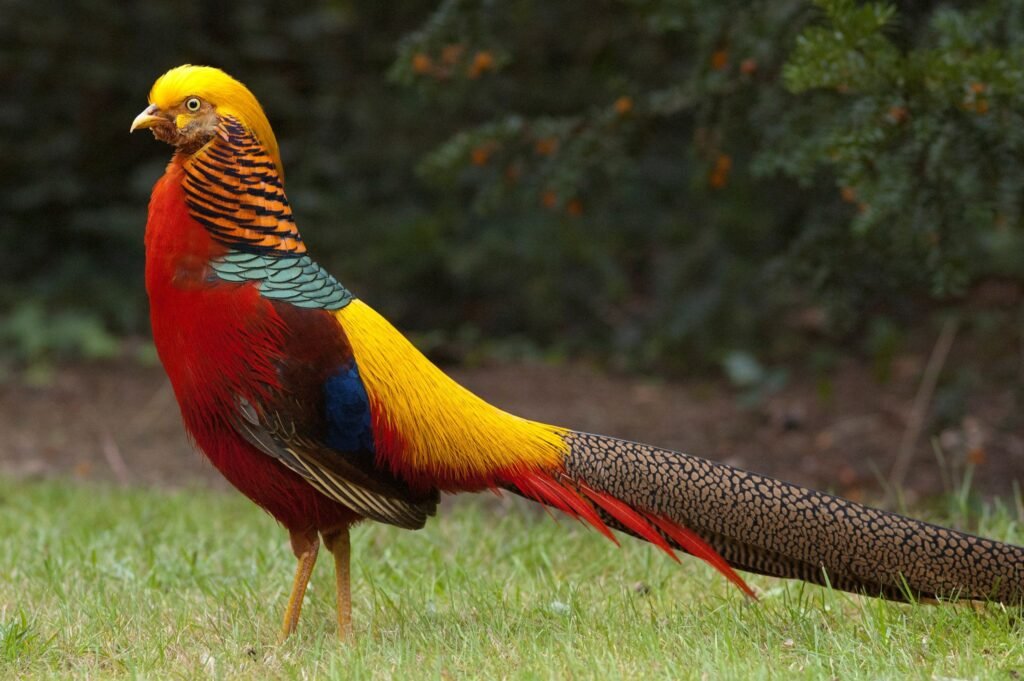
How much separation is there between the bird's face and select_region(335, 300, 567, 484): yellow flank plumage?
57 cm

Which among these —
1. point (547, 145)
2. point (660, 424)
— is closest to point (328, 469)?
point (547, 145)

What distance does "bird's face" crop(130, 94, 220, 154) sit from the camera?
3256 millimetres

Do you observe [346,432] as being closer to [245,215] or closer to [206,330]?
[206,330]

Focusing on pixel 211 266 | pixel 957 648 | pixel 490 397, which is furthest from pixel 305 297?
pixel 490 397

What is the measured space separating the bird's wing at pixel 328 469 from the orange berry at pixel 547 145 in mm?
2033

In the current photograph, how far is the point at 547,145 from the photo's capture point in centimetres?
507

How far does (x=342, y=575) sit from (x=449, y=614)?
1.15ft

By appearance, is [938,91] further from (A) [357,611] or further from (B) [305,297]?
(A) [357,611]

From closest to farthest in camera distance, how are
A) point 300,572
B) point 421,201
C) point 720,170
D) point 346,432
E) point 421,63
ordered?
point 346,432
point 300,572
point 421,63
point 720,170
point 421,201

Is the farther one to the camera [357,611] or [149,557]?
[149,557]

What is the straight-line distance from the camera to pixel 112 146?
8531 millimetres

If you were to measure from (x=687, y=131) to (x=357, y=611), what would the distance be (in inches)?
173

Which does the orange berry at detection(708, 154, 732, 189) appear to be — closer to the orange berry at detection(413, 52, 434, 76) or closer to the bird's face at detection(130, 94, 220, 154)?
the orange berry at detection(413, 52, 434, 76)

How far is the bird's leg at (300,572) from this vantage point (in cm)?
344
